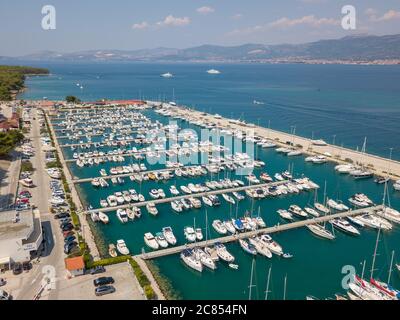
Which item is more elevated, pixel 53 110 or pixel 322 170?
pixel 53 110

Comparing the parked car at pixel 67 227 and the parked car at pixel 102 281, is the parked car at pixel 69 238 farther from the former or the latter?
the parked car at pixel 102 281

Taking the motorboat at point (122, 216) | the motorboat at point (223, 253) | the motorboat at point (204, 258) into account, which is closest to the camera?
the motorboat at point (204, 258)

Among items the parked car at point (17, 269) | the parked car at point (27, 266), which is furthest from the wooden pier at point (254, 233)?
the parked car at point (17, 269)

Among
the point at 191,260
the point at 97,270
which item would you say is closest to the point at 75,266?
the point at 97,270

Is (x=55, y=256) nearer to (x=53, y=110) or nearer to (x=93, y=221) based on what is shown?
(x=93, y=221)

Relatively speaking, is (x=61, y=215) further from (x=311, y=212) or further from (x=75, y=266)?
(x=311, y=212)
